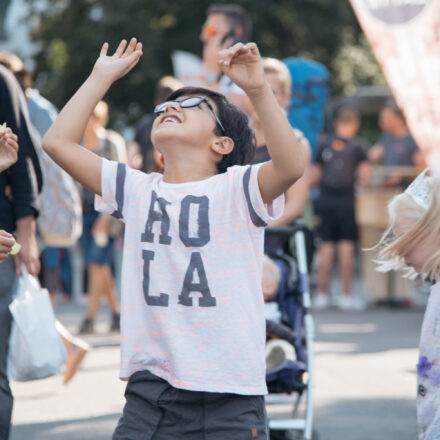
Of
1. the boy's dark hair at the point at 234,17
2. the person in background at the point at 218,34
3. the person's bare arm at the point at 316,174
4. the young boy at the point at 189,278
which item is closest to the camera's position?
the young boy at the point at 189,278

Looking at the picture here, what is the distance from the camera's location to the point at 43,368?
13.7ft

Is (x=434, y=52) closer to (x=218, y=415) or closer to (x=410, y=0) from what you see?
(x=410, y=0)

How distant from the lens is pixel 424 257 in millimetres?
3561

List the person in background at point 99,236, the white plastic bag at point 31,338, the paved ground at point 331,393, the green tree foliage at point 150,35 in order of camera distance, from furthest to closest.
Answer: the green tree foliage at point 150,35 < the person in background at point 99,236 < the paved ground at point 331,393 < the white plastic bag at point 31,338

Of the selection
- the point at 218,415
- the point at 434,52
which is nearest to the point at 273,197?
the point at 218,415

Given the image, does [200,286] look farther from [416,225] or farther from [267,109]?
[416,225]

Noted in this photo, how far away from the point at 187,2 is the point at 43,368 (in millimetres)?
22510

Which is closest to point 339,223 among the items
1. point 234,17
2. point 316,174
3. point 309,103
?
point 316,174

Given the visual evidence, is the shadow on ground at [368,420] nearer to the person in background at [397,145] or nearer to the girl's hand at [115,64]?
the girl's hand at [115,64]

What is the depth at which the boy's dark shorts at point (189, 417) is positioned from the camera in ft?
10.1

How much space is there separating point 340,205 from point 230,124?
28.4 feet

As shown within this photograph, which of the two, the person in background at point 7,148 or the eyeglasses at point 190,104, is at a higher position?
the eyeglasses at point 190,104

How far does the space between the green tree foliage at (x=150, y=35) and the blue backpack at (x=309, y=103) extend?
1794 cm

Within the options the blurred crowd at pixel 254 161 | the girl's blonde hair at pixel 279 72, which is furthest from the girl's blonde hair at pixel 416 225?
the girl's blonde hair at pixel 279 72
